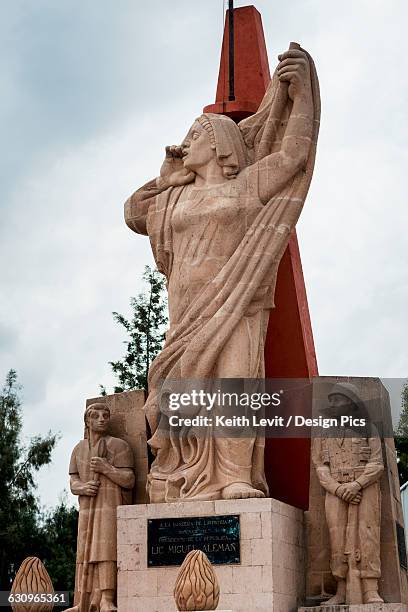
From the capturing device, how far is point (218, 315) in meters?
12.7

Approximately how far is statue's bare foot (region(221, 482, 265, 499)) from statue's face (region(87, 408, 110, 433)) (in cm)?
185

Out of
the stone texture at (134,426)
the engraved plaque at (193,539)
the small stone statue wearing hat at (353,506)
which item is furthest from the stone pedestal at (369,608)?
the stone texture at (134,426)

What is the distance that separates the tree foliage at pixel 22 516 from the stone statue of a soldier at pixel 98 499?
12.0 meters

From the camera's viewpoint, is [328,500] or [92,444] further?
[92,444]

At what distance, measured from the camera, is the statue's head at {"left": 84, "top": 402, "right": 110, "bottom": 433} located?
44.2ft

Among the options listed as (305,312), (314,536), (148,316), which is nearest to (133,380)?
(148,316)

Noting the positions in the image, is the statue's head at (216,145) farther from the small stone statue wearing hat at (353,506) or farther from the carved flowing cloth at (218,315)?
the small stone statue wearing hat at (353,506)

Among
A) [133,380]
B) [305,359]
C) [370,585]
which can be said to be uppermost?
[133,380]

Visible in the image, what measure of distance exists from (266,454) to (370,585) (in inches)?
84.8

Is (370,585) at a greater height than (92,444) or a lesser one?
lesser

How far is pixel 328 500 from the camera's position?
1247cm

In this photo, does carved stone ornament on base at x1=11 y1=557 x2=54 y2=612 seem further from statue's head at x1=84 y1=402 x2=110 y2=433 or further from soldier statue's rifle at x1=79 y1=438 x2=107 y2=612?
statue's head at x1=84 y1=402 x2=110 y2=433

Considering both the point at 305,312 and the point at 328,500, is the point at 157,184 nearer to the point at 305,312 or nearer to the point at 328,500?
the point at 305,312

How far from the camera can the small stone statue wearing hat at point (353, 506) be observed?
39.9ft
